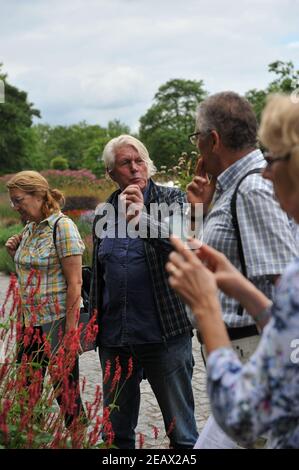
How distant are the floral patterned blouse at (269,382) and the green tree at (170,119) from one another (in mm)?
56951

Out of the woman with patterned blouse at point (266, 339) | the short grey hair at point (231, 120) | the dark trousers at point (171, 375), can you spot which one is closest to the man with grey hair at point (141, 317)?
the dark trousers at point (171, 375)

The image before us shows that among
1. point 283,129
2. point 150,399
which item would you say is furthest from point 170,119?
point 283,129

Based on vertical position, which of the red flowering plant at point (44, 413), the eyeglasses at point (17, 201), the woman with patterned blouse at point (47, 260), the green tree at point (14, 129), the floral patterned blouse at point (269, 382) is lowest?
the red flowering plant at point (44, 413)

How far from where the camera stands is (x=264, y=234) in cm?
256

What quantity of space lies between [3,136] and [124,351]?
191 ft

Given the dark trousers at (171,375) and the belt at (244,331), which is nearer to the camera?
the belt at (244,331)

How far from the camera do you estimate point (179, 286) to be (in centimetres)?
177

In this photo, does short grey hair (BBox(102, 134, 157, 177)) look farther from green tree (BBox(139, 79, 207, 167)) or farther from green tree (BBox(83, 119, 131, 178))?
green tree (BBox(139, 79, 207, 167))

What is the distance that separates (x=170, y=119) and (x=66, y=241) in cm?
6109

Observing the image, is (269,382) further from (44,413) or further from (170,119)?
(170,119)

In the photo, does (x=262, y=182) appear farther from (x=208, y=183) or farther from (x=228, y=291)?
(x=228, y=291)

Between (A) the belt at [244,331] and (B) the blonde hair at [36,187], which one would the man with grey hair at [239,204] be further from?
(B) the blonde hair at [36,187]

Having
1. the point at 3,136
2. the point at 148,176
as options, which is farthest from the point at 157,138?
the point at 148,176

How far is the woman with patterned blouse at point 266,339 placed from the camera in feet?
5.21
